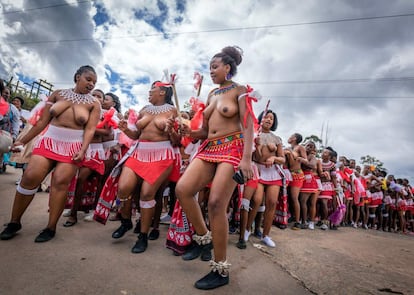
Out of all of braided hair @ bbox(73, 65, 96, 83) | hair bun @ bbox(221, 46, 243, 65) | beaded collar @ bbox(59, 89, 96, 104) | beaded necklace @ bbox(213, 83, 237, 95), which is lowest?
beaded collar @ bbox(59, 89, 96, 104)

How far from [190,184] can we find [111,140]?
7.81 feet

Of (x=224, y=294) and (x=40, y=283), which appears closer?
(x=40, y=283)

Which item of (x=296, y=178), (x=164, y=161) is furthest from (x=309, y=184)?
(x=164, y=161)

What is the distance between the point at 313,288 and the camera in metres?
2.00

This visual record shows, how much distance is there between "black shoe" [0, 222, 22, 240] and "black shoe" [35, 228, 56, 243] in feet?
0.84

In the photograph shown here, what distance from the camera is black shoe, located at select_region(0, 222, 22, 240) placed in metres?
2.30

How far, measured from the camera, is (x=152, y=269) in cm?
202

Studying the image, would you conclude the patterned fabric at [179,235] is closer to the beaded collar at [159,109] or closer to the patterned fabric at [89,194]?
the beaded collar at [159,109]

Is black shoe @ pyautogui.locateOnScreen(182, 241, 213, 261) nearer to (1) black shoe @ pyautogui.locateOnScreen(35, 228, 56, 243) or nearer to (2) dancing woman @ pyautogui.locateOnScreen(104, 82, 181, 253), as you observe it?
(2) dancing woman @ pyautogui.locateOnScreen(104, 82, 181, 253)

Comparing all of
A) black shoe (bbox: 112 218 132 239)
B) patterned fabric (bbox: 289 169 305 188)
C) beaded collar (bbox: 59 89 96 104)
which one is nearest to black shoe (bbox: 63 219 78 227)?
black shoe (bbox: 112 218 132 239)

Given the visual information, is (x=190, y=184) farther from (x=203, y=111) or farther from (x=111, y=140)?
(x=111, y=140)

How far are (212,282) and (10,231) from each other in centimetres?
213

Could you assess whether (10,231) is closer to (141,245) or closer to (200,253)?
(141,245)

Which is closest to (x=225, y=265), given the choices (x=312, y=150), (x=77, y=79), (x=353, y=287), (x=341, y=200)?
(x=353, y=287)
